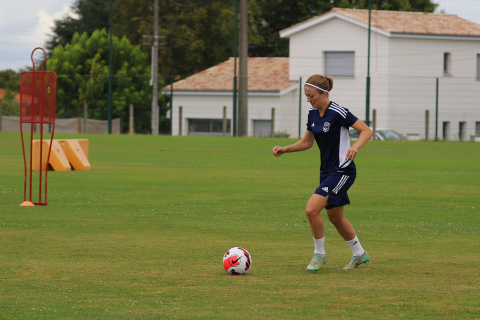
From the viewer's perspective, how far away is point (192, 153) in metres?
27.2

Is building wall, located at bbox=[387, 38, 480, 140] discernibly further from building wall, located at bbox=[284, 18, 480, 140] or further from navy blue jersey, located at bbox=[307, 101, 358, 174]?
navy blue jersey, located at bbox=[307, 101, 358, 174]

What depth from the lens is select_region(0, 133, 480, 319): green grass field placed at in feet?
19.1

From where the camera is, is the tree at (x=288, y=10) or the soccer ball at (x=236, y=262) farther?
the tree at (x=288, y=10)

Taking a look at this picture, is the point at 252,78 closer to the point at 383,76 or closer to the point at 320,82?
the point at 383,76

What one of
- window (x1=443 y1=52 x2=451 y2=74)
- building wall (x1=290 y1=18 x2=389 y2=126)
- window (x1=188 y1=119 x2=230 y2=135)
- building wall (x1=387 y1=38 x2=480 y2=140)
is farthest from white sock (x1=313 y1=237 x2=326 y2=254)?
window (x1=188 y1=119 x2=230 y2=135)

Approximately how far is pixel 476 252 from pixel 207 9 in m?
54.7

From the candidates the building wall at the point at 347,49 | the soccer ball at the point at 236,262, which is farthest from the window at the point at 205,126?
the soccer ball at the point at 236,262

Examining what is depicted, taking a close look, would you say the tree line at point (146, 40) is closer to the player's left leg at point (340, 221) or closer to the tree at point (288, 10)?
the tree at point (288, 10)

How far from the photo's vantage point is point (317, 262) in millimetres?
7270

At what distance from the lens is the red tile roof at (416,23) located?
4816 centimetres

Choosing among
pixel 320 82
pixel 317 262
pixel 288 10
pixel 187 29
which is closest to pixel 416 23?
pixel 288 10

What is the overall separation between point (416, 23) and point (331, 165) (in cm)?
4446

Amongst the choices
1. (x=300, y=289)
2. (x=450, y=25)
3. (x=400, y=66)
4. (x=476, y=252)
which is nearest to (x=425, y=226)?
(x=476, y=252)

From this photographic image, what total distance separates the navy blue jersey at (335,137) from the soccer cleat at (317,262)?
0.76m
